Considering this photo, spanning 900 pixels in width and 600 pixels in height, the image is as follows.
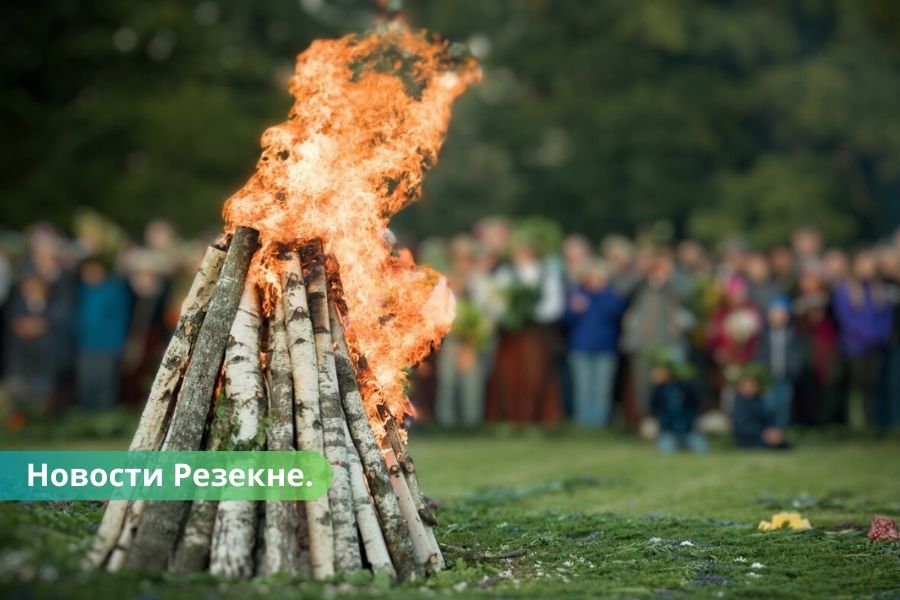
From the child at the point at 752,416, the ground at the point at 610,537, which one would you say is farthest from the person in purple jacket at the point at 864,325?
the ground at the point at 610,537

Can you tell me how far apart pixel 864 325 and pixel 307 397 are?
12.3 meters

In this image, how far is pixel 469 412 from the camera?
1842 cm

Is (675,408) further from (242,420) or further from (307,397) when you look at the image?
(242,420)

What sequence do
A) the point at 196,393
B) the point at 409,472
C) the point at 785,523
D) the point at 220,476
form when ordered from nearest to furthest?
the point at 220,476
the point at 196,393
the point at 409,472
the point at 785,523

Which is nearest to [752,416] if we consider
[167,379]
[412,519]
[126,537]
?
[412,519]

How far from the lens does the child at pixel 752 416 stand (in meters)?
15.5

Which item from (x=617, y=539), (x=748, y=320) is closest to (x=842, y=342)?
(x=748, y=320)

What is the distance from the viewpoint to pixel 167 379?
7316 millimetres

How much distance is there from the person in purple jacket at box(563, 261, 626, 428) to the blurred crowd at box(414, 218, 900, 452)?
20 mm

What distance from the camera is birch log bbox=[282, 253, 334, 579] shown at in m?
6.81

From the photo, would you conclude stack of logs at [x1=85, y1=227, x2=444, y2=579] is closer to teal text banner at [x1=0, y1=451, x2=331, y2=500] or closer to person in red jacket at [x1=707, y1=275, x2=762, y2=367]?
teal text banner at [x1=0, y1=451, x2=331, y2=500]

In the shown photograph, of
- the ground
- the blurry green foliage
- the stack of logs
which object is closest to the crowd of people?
the ground

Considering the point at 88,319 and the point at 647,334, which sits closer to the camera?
the point at 647,334

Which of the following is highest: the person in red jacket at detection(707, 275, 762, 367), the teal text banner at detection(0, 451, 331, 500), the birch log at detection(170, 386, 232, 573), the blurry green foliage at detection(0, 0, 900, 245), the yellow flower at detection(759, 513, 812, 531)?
the blurry green foliage at detection(0, 0, 900, 245)
